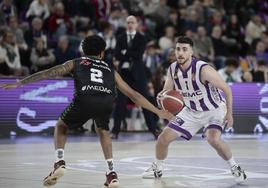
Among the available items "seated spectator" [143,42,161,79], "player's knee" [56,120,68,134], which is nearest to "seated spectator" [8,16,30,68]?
"seated spectator" [143,42,161,79]

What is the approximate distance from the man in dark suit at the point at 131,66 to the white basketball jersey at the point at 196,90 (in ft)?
19.4

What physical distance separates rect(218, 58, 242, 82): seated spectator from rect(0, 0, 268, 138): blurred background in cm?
3

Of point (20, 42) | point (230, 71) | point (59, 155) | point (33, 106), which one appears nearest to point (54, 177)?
point (59, 155)

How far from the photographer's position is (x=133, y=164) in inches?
414

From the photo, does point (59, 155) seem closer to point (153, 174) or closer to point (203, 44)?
point (153, 174)

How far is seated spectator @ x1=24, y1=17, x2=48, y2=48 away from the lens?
18.2m

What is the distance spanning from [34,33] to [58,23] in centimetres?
100

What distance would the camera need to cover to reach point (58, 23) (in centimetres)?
1916

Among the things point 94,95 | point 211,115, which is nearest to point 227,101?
point 211,115

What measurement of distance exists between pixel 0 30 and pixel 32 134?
299 cm

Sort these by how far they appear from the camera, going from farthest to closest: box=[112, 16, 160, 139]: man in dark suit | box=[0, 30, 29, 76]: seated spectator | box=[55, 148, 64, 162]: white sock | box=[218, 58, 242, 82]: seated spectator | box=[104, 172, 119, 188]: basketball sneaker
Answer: box=[218, 58, 242, 82]: seated spectator
box=[0, 30, 29, 76]: seated spectator
box=[112, 16, 160, 139]: man in dark suit
box=[55, 148, 64, 162]: white sock
box=[104, 172, 119, 188]: basketball sneaker

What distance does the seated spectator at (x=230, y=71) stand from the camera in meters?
18.8

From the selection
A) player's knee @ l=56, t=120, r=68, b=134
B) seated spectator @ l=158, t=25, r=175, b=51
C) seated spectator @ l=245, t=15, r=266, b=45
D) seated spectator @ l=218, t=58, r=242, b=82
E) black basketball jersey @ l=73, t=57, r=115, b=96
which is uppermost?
seated spectator @ l=245, t=15, r=266, b=45

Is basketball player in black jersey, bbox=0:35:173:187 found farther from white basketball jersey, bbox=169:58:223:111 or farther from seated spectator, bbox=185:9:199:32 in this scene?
seated spectator, bbox=185:9:199:32
